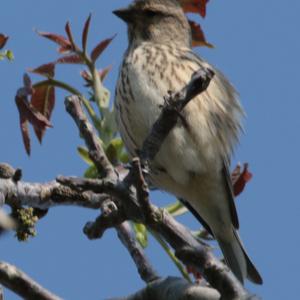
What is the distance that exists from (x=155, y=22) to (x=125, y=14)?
29 centimetres

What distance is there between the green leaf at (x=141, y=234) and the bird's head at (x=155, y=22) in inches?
85.5

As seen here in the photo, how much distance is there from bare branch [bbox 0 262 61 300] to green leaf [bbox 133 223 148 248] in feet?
3.56

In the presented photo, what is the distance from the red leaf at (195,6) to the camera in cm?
395

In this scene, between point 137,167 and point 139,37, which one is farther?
point 139,37

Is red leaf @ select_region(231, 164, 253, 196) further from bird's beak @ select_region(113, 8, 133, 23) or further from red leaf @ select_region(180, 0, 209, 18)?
bird's beak @ select_region(113, 8, 133, 23)

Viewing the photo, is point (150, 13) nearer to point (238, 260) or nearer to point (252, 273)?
point (238, 260)

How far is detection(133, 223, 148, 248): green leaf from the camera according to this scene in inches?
140

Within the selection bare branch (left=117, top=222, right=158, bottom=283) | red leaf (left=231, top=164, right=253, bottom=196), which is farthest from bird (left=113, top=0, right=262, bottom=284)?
bare branch (left=117, top=222, right=158, bottom=283)

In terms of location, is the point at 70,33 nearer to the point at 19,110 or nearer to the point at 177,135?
the point at 19,110

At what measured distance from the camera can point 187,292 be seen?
2.73 m

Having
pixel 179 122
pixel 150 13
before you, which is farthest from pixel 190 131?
pixel 150 13

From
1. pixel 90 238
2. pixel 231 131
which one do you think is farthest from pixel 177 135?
pixel 90 238

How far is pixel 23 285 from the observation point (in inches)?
97.7

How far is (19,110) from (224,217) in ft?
6.74
